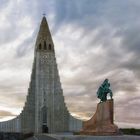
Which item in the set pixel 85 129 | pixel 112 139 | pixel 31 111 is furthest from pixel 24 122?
pixel 112 139

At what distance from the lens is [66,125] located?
10356 cm

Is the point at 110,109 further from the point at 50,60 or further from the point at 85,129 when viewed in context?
the point at 50,60

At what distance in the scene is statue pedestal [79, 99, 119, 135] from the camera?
36.5 meters

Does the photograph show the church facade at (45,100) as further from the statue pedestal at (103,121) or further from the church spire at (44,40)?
the statue pedestal at (103,121)

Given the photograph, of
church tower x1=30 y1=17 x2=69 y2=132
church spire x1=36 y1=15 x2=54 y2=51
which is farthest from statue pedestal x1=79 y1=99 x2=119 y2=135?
church spire x1=36 y1=15 x2=54 y2=51

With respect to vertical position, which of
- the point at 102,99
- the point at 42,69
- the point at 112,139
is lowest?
the point at 112,139

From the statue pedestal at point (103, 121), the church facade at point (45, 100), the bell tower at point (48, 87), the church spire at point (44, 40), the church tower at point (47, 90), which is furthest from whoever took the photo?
the church spire at point (44, 40)

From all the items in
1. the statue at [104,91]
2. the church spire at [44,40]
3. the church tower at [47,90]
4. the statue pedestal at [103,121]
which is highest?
the church spire at [44,40]

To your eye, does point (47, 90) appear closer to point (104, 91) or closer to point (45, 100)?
point (45, 100)

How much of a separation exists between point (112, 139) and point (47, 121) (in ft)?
244

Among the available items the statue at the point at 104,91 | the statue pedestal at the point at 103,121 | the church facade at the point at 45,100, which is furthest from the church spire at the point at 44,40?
the statue at the point at 104,91

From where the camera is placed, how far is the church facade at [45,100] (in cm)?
10264

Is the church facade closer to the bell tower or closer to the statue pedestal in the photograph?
the bell tower

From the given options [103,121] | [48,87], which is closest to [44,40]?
[48,87]
